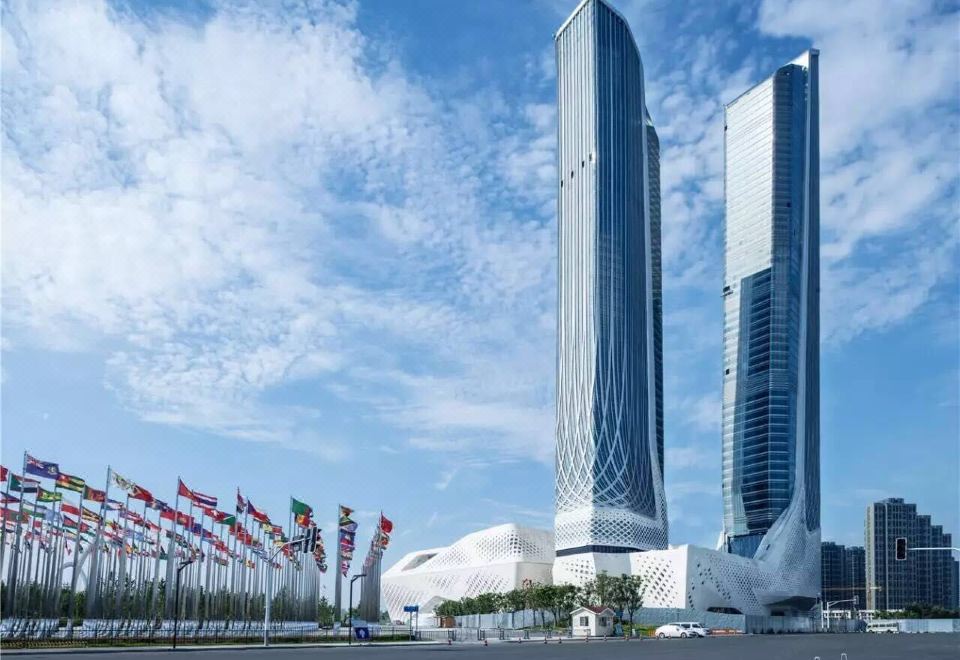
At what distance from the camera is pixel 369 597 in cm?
11881

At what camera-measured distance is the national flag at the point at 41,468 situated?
217ft

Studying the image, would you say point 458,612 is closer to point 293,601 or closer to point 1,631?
point 293,601

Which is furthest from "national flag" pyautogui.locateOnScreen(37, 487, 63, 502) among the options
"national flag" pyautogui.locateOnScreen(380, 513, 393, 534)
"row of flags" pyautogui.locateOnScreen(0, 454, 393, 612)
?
"national flag" pyautogui.locateOnScreen(380, 513, 393, 534)

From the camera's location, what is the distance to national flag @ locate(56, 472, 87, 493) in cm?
7069

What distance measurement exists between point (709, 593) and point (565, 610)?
42394 millimetres

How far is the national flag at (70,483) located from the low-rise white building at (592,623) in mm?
52976

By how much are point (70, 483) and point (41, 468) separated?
4535mm

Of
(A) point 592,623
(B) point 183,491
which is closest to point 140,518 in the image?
(B) point 183,491

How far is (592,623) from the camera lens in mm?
105938

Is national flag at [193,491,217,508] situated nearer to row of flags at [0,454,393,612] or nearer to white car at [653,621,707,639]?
row of flags at [0,454,393,612]

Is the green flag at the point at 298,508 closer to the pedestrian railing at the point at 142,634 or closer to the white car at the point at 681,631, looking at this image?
the pedestrian railing at the point at 142,634

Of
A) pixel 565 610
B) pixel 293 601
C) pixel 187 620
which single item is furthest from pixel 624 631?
pixel 187 620

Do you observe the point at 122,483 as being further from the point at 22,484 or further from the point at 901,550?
the point at 901,550

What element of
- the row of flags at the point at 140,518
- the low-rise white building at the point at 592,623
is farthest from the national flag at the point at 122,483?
the low-rise white building at the point at 592,623
